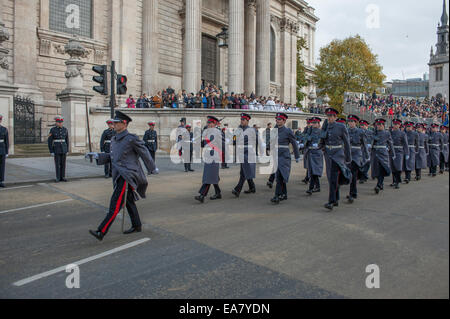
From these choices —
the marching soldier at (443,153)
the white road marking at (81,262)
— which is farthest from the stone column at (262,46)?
the white road marking at (81,262)

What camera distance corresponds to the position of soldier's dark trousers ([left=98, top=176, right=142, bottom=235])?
5703 millimetres

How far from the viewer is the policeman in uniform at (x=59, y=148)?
39.9ft

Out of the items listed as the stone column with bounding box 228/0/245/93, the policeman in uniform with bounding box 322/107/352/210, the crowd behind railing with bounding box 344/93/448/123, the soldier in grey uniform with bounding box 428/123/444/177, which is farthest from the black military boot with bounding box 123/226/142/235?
the crowd behind railing with bounding box 344/93/448/123

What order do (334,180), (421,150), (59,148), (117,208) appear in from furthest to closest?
(421,150) < (59,148) < (334,180) < (117,208)

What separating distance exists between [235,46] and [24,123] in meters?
16.5

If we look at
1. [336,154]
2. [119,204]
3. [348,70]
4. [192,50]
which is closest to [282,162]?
[336,154]

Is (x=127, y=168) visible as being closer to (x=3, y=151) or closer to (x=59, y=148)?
(x=3, y=151)

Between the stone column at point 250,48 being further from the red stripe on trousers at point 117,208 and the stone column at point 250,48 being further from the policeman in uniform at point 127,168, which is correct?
the red stripe on trousers at point 117,208

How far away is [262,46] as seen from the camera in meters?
36.2

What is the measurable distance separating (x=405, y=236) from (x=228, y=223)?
284cm

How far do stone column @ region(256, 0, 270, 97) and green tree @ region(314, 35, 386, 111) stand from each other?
26.0 metres

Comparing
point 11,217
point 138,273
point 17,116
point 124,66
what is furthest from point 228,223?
point 124,66
